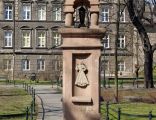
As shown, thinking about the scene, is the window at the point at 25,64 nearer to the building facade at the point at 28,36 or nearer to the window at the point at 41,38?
the building facade at the point at 28,36

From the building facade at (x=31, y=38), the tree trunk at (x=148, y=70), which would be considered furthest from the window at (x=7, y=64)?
the tree trunk at (x=148, y=70)

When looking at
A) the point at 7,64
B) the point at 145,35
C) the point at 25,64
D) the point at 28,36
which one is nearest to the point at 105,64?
the point at 25,64

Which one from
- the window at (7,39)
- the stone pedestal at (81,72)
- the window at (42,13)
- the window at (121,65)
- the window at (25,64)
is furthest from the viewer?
the window at (121,65)

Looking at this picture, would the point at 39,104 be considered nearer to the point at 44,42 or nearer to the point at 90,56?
the point at 90,56

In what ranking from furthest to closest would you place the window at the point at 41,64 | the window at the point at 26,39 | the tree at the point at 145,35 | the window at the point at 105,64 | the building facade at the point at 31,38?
1. the window at the point at 26,39
2. the window at the point at 41,64
3. the building facade at the point at 31,38
4. the window at the point at 105,64
5. the tree at the point at 145,35

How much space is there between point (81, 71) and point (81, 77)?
0.15 m

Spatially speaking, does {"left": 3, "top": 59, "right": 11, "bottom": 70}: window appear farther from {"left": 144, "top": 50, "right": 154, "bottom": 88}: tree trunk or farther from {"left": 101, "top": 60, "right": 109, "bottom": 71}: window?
{"left": 144, "top": 50, "right": 154, "bottom": 88}: tree trunk

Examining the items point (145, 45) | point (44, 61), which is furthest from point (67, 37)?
point (44, 61)

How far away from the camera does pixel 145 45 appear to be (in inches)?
1304

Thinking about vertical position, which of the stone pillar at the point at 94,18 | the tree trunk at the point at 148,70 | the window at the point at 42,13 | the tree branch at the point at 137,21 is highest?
the window at the point at 42,13

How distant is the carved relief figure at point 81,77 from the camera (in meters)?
12.5

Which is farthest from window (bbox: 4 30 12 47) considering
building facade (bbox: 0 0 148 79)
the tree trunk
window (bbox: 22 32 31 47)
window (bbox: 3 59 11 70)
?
the tree trunk

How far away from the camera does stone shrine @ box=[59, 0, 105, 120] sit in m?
12.5

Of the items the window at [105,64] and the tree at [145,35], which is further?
the window at [105,64]
